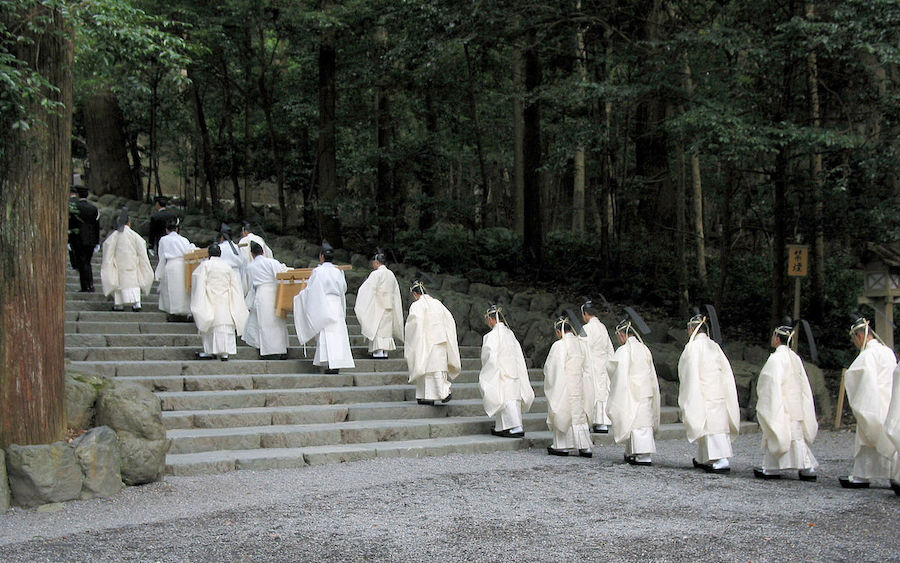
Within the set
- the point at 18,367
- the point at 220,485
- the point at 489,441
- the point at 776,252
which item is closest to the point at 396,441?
the point at 489,441

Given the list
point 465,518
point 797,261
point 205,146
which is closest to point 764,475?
point 465,518

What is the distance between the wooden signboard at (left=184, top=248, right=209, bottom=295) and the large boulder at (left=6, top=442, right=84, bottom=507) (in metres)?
6.41

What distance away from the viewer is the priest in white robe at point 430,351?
11.0 meters

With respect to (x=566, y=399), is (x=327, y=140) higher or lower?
higher

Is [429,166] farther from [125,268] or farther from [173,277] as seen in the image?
[125,268]

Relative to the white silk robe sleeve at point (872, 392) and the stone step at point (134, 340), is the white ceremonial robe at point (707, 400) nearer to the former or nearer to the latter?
the white silk robe sleeve at point (872, 392)

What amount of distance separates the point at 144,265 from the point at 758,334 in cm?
1145

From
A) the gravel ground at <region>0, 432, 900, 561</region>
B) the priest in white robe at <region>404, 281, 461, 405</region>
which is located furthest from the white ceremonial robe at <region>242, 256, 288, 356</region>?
the gravel ground at <region>0, 432, 900, 561</region>

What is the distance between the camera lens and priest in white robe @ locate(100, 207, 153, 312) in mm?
13297

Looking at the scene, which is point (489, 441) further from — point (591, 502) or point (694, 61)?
point (694, 61)

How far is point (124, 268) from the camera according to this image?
13.4 metres

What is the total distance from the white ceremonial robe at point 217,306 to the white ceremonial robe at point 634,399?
5.32 meters

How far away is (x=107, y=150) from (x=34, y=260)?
57.4 ft

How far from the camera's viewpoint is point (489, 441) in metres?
10.1
